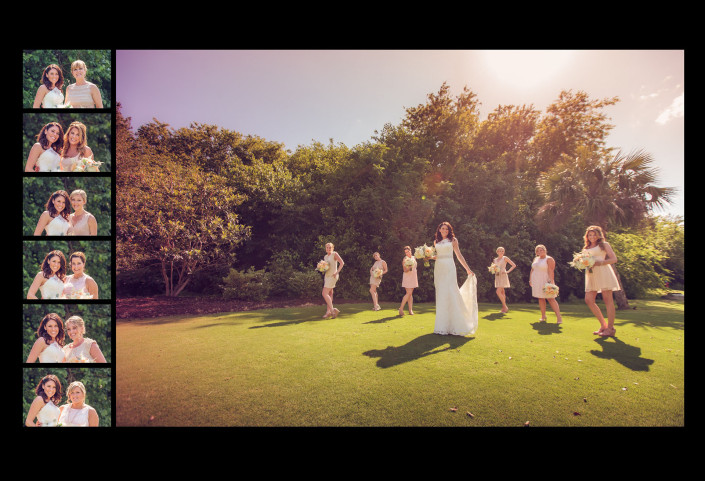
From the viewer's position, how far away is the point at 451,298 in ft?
19.9

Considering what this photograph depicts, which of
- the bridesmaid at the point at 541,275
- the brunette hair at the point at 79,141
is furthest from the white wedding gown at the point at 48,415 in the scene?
the bridesmaid at the point at 541,275

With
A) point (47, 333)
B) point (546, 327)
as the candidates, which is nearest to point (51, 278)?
point (47, 333)

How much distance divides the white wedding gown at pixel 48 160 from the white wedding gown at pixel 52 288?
141cm

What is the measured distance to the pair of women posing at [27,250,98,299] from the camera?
321 cm

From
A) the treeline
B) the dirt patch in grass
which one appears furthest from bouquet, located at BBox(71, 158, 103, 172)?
the treeline

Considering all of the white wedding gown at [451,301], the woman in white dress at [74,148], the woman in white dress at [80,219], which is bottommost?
the white wedding gown at [451,301]

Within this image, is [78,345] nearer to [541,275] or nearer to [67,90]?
[67,90]

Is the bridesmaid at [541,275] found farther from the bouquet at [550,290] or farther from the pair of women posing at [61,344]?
the pair of women posing at [61,344]

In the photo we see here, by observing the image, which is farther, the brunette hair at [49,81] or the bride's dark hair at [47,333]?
the brunette hair at [49,81]

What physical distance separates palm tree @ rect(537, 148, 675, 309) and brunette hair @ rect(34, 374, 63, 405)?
16861 mm

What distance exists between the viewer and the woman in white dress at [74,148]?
3.32 m
